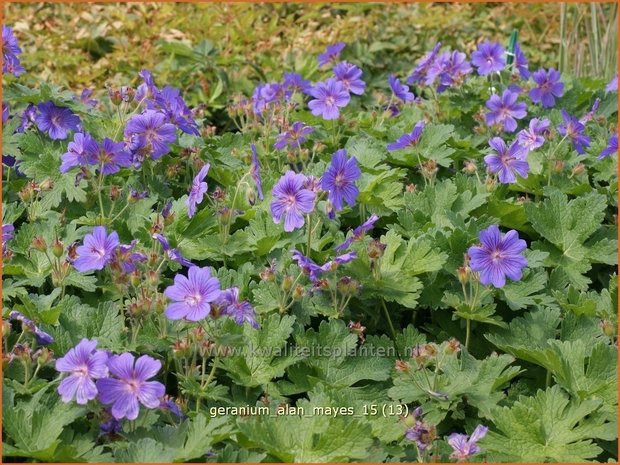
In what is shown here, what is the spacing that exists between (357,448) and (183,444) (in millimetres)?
399

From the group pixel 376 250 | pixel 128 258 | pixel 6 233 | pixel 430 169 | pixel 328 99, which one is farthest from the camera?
pixel 328 99

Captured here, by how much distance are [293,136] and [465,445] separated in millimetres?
1510

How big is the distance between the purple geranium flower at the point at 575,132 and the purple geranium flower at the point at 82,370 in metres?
2.09

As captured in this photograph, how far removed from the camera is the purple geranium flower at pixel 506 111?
3.73 meters

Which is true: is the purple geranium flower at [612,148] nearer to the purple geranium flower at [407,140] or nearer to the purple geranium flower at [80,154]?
the purple geranium flower at [407,140]

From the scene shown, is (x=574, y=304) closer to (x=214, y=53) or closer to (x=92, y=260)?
(x=92, y=260)

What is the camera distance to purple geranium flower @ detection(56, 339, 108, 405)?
6.66 feet

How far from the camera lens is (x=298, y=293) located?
8.02 ft

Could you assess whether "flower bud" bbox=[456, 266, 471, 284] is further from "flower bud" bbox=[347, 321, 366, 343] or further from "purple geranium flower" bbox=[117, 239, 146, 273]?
"purple geranium flower" bbox=[117, 239, 146, 273]

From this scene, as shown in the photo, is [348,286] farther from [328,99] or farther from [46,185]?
[328,99]

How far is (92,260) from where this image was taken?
2414mm

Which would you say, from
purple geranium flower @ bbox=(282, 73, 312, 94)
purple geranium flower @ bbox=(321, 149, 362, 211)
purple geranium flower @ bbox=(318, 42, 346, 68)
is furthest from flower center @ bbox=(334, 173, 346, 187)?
purple geranium flower @ bbox=(318, 42, 346, 68)

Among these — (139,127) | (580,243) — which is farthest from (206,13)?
(580,243)

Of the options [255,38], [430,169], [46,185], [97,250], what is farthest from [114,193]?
[255,38]
